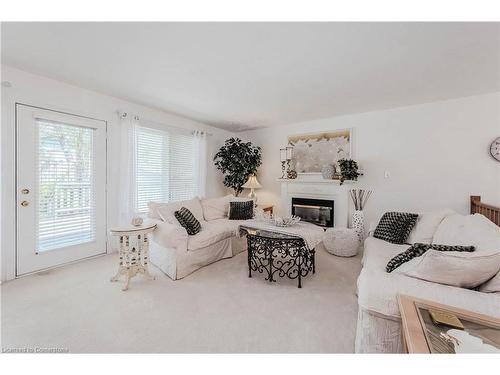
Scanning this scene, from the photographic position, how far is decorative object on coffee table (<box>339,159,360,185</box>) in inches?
150

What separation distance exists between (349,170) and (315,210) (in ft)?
3.56

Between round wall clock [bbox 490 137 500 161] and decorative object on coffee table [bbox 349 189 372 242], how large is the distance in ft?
5.19

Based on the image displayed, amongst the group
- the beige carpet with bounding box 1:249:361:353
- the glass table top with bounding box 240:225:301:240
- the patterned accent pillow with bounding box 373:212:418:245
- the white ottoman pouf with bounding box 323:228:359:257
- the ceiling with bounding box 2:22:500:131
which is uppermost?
the ceiling with bounding box 2:22:500:131

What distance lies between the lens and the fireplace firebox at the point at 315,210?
14.0ft

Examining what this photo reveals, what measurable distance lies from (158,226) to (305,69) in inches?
A: 97.6

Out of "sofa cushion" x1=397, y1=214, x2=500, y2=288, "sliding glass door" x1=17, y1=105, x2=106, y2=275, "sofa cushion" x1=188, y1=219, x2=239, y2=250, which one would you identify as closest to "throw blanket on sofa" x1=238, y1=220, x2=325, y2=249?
"sofa cushion" x1=188, y1=219, x2=239, y2=250

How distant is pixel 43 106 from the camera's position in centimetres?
261

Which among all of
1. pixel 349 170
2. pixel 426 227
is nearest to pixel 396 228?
pixel 426 227

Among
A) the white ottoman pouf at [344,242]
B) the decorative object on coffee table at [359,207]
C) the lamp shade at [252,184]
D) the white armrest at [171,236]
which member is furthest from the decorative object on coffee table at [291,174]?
the white armrest at [171,236]

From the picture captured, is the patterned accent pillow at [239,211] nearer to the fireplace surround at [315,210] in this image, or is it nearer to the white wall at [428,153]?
the fireplace surround at [315,210]

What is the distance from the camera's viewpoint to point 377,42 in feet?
6.03

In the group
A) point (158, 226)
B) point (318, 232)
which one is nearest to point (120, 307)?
point (158, 226)

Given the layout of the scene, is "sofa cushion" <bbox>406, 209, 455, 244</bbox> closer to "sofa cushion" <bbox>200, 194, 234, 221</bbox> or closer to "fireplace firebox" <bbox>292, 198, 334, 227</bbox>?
"fireplace firebox" <bbox>292, 198, 334, 227</bbox>
